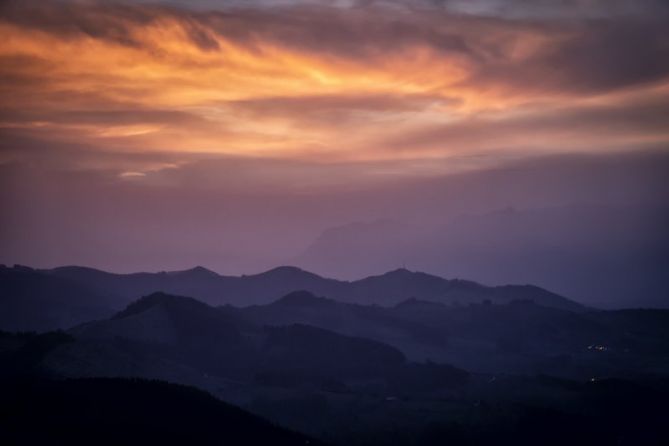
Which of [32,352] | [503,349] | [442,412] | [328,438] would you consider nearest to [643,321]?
[503,349]

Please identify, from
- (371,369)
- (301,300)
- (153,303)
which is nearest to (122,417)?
(371,369)

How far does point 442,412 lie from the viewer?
3474 inches

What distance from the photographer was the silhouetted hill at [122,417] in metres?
56.2

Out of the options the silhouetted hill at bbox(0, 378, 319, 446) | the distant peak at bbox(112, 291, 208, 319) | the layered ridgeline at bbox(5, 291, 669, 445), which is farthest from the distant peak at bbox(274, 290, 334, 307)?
the silhouetted hill at bbox(0, 378, 319, 446)

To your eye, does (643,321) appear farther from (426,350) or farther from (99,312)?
(99,312)

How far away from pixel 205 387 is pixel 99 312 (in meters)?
109

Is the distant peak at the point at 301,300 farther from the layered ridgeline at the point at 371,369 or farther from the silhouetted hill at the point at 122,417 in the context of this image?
the silhouetted hill at the point at 122,417

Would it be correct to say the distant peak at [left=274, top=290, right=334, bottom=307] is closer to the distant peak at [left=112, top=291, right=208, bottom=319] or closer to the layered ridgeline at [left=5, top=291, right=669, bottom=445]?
the layered ridgeline at [left=5, top=291, right=669, bottom=445]

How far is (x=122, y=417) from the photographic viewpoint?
203 feet

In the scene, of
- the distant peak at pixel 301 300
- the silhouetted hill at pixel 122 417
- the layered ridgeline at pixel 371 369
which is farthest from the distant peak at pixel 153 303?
the silhouetted hill at pixel 122 417

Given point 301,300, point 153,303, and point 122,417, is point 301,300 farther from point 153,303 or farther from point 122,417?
point 122,417

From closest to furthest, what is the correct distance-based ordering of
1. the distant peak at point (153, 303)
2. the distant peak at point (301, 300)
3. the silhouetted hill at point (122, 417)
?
the silhouetted hill at point (122, 417) → the distant peak at point (153, 303) → the distant peak at point (301, 300)

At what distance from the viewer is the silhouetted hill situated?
184ft

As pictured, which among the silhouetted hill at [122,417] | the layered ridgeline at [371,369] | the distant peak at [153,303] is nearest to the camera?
the silhouetted hill at [122,417]
